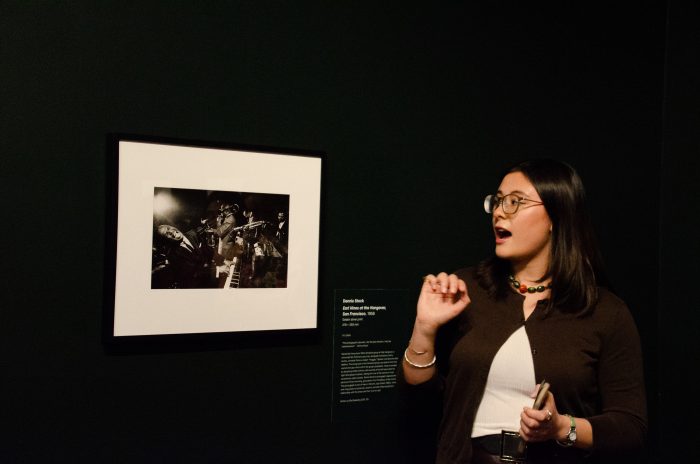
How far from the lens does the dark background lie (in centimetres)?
159

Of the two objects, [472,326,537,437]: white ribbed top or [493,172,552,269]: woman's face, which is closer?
[472,326,537,437]: white ribbed top

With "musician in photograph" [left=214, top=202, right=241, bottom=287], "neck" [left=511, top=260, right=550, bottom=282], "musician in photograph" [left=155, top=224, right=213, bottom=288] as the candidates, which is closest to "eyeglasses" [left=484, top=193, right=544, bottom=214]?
"neck" [left=511, top=260, right=550, bottom=282]

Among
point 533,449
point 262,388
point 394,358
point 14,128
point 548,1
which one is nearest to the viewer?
point 14,128

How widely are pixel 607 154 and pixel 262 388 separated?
179 cm

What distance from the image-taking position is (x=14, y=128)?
5.11ft

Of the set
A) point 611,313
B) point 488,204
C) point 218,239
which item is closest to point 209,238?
point 218,239

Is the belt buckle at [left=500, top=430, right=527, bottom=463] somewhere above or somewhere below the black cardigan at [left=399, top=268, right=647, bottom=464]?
below

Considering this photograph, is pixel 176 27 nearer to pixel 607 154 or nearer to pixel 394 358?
pixel 394 358

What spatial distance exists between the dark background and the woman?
320 mm

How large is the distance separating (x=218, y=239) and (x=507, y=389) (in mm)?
1013

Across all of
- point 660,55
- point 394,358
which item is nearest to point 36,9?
point 394,358

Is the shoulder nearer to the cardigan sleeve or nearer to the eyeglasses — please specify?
the cardigan sleeve

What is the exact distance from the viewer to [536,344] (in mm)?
1696

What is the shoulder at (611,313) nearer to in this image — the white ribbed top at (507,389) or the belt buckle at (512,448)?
the white ribbed top at (507,389)
